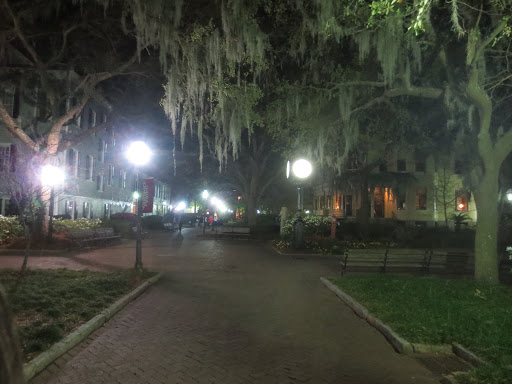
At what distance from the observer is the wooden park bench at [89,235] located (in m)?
18.7

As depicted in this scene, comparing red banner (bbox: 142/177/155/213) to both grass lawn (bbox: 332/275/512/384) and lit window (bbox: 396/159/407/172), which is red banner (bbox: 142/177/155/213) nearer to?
grass lawn (bbox: 332/275/512/384)

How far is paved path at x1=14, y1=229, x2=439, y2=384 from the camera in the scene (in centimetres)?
489

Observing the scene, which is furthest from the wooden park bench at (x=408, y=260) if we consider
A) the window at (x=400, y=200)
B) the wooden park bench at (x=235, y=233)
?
the window at (x=400, y=200)

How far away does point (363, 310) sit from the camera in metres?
7.97

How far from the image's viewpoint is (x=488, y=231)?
34.2 ft

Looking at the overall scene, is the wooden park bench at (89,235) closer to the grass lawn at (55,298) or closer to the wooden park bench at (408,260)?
the grass lawn at (55,298)

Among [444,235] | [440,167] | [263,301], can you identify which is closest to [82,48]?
[263,301]

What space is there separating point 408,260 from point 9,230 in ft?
55.7

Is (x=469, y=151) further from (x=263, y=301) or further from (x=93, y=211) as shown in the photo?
(x=93, y=211)

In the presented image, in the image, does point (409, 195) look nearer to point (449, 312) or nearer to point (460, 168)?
point (460, 168)

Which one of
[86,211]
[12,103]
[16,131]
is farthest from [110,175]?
[16,131]

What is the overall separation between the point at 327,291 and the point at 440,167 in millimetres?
32899

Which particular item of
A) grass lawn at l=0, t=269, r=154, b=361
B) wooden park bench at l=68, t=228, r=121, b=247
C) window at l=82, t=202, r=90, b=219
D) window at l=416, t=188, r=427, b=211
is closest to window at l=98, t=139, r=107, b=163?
window at l=82, t=202, r=90, b=219

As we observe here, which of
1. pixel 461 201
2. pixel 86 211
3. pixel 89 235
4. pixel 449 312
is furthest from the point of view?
pixel 461 201
